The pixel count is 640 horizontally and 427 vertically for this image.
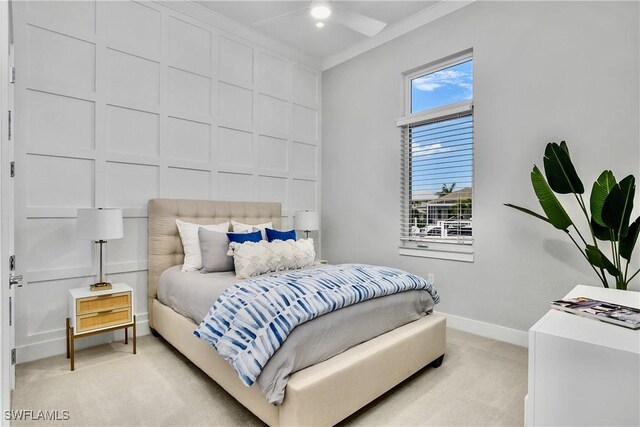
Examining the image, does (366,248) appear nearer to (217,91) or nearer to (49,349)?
(217,91)

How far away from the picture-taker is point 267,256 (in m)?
2.79

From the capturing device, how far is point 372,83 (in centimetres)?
409

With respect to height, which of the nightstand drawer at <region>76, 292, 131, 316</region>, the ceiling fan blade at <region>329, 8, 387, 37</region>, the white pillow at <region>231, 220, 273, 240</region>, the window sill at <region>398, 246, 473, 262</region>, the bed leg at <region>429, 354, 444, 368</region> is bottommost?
the bed leg at <region>429, 354, 444, 368</region>

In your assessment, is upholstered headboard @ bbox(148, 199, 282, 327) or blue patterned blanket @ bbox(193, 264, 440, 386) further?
upholstered headboard @ bbox(148, 199, 282, 327)

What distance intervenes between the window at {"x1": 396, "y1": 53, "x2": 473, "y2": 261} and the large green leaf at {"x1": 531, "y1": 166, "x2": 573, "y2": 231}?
2.88 feet

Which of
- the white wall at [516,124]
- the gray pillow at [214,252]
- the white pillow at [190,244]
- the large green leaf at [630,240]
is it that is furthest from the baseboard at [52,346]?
the large green leaf at [630,240]

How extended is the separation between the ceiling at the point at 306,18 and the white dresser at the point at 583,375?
9.69ft

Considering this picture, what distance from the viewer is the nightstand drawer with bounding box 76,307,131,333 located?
2456 millimetres

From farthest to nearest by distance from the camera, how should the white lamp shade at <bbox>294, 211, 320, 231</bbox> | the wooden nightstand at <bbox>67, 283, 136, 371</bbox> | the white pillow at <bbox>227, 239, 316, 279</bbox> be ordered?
the white lamp shade at <bbox>294, 211, 320, 231</bbox> → the white pillow at <bbox>227, 239, 316, 279</bbox> → the wooden nightstand at <bbox>67, 283, 136, 371</bbox>

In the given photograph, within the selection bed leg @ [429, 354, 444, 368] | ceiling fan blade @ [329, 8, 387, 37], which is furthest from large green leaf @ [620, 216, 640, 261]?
ceiling fan blade @ [329, 8, 387, 37]

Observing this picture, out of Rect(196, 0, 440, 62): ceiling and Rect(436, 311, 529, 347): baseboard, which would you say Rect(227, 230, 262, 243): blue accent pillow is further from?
Rect(436, 311, 529, 347): baseboard

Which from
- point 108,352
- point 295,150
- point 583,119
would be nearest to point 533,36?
point 583,119

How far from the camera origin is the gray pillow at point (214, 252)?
293 centimetres

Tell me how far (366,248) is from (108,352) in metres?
2.76
